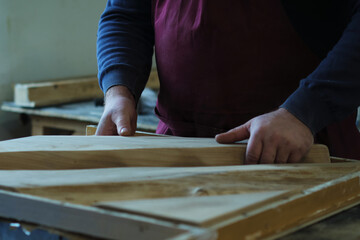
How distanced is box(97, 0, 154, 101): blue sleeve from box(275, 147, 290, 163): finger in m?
0.62

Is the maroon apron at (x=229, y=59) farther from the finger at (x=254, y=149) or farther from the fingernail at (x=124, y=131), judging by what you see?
the finger at (x=254, y=149)

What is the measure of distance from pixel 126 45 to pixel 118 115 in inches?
12.5

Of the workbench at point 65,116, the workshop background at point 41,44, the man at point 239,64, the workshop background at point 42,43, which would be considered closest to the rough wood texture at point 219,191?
the man at point 239,64

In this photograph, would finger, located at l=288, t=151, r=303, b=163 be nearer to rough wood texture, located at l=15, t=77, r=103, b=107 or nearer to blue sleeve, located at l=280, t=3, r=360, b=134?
blue sleeve, located at l=280, t=3, r=360, b=134

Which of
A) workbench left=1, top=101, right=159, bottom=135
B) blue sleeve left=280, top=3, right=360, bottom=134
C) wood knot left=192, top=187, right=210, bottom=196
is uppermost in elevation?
blue sleeve left=280, top=3, right=360, bottom=134

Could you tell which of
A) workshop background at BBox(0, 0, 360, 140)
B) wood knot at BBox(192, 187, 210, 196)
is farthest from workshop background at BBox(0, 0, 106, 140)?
wood knot at BBox(192, 187, 210, 196)

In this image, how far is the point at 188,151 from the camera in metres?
1.22

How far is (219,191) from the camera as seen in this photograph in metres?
0.93

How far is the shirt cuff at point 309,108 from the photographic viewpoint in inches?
49.5

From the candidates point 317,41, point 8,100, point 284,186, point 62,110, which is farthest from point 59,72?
point 284,186

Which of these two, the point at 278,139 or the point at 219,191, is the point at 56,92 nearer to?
the point at 278,139

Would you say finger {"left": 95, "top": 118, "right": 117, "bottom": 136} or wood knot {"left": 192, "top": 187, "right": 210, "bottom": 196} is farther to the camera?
finger {"left": 95, "top": 118, "right": 117, "bottom": 136}

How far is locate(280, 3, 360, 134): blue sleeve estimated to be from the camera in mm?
1268

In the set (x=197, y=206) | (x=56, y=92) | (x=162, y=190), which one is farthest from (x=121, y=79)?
(x=56, y=92)
